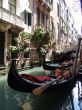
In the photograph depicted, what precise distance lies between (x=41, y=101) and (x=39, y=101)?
0.05 m

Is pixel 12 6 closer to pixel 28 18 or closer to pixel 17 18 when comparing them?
pixel 17 18

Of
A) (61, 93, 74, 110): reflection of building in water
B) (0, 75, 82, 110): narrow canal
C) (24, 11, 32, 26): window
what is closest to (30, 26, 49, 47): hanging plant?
(24, 11, 32, 26): window

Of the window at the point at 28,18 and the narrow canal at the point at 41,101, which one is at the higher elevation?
the window at the point at 28,18

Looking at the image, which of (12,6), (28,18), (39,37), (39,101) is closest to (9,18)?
(12,6)

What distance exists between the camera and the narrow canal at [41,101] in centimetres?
632

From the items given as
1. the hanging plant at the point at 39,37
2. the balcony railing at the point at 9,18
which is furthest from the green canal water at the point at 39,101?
the hanging plant at the point at 39,37

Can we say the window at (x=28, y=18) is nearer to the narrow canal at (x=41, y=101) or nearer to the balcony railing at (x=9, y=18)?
the balcony railing at (x=9, y=18)

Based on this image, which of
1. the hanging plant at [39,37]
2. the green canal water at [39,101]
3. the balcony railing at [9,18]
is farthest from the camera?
the hanging plant at [39,37]

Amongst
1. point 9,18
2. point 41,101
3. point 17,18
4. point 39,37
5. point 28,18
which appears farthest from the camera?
point 28,18

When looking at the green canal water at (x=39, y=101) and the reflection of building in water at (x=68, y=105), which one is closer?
the reflection of building in water at (x=68, y=105)

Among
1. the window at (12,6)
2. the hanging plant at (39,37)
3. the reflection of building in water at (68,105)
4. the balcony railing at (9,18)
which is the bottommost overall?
the reflection of building in water at (68,105)

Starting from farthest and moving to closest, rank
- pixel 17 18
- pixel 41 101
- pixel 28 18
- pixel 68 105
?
pixel 28 18 → pixel 17 18 → pixel 41 101 → pixel 68 105

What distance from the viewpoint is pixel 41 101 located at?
714 centimetres

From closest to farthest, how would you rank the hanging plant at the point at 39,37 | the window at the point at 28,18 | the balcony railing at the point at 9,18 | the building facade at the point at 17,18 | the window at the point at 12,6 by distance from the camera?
the balcony railing at the point at 9,18 < the building facade at the point at 17,18 < the window at the point at 12,6 < the hanging plant at the point at 39,37 < the window at the point at 28,18
